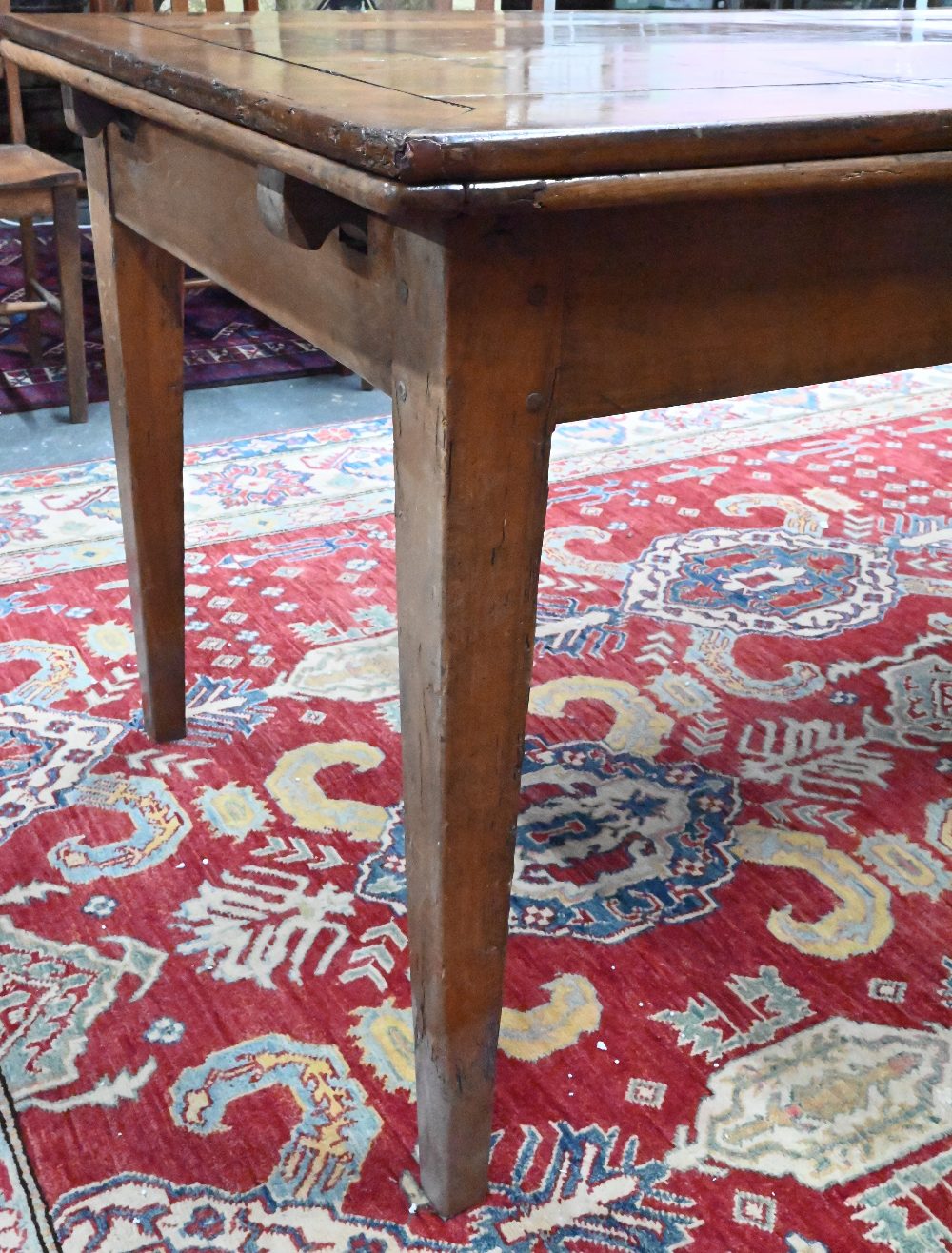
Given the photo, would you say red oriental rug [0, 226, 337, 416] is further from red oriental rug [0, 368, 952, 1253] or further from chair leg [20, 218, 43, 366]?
red oriental rug [0, 368, 952, 1253]

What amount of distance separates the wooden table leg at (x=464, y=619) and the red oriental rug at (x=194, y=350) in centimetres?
232

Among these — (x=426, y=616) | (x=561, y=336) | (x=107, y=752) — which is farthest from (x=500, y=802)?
(x=107, y=752)


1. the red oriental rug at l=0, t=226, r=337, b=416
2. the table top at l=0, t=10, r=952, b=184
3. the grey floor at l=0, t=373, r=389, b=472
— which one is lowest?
Result: the grey floor at l=0, t=373, r=389, b=472

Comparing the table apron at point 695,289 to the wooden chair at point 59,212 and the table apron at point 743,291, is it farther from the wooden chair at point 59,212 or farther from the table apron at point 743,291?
the wooden chair at point 59,212

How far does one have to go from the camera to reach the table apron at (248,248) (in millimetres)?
798

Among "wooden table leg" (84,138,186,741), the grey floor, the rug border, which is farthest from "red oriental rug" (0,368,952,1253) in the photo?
the grey floor

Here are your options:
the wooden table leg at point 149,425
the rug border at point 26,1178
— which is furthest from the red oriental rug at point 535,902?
the wooden table leg at point 149,425

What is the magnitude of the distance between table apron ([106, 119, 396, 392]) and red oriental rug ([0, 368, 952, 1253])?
67 cm

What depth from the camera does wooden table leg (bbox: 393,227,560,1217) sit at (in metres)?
0.72

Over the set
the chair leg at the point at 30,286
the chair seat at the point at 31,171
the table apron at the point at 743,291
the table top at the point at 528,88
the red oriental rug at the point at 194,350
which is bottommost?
the red oriental rug at the point at 194,350

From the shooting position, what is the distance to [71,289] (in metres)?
2.67

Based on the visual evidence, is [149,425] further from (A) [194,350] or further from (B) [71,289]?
(A) [194,350]

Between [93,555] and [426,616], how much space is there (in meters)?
1.48

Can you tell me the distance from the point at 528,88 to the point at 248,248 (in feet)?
0.85
